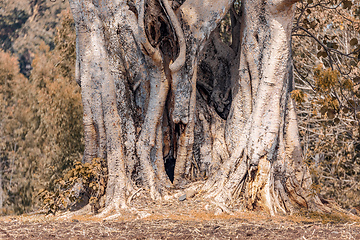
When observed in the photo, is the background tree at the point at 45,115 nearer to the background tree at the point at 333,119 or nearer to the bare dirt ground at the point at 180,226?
the bare dirt ground at the point at 180,226

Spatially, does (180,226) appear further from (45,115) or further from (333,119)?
(45,115)

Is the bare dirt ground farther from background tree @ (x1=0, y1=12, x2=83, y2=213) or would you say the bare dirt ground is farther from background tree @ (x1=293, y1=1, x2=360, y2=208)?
background tree @ (x1=293, y1=1, x2=360, y2=208)

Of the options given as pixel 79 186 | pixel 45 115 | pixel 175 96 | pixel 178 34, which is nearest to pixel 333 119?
pixel 175 96

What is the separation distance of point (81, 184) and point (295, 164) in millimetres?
3407

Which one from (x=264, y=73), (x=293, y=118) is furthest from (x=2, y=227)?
(x=293, y=118)

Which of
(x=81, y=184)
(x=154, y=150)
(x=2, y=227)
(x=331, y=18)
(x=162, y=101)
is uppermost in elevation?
(x=331, y=18)

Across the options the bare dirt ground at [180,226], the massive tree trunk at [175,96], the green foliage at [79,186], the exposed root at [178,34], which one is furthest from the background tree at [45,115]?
the exposed root at [178,34]

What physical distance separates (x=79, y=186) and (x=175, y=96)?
199 centimetres

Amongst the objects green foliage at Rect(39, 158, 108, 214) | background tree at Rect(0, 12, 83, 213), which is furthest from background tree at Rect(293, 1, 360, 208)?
background tree at Rect(0, 12, 83, 213)

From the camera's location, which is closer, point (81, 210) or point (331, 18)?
point (81, 210)

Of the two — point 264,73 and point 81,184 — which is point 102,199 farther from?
point 264,73

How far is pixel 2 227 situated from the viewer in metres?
4.98

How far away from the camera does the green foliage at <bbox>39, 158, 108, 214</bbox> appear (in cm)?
612

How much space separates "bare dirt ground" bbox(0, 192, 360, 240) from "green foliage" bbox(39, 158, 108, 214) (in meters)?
0.23
